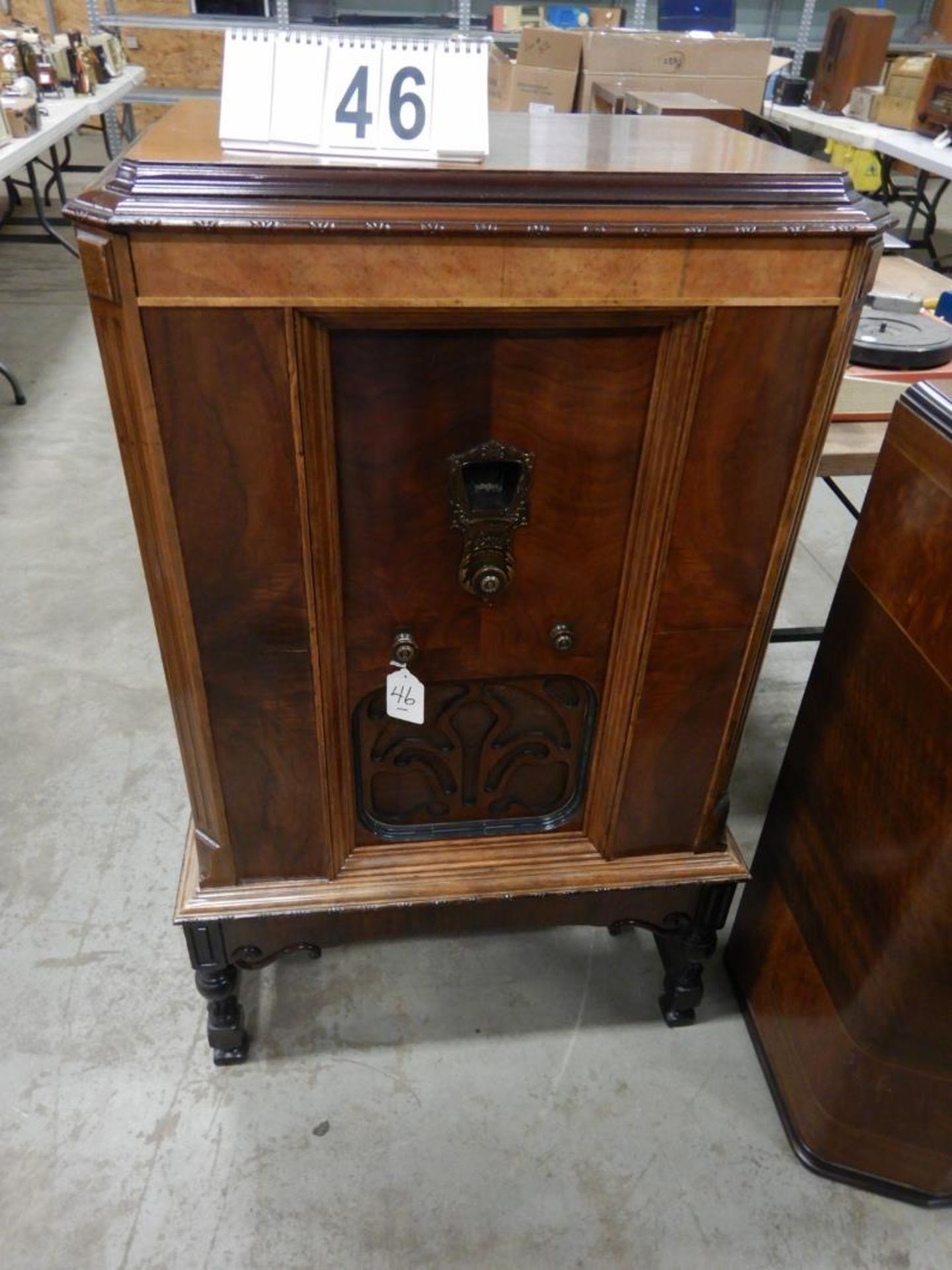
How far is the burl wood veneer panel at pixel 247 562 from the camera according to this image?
732 millimetres

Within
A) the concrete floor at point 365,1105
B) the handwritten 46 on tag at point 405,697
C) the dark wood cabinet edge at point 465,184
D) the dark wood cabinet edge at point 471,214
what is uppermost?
the dark wood cabinet edge at point 465,184

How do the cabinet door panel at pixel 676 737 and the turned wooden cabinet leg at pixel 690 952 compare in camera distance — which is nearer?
the cabinet door panel at pixel 676 737

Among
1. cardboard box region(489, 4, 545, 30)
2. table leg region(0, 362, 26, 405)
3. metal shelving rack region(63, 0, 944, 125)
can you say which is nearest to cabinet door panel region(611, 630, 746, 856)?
table leg region(0, 362, 26, 405)

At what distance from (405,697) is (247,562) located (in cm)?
23

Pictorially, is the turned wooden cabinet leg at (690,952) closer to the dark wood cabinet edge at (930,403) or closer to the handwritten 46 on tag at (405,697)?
the handwritten 46 on tag at (405,697)

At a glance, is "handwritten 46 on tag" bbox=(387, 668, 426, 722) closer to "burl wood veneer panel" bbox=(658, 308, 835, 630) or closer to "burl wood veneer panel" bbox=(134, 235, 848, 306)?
"burl wood veneer panel" bbox=(658, 308, 835, 630)

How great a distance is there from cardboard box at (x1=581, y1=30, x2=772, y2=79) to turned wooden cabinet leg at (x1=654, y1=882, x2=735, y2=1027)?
2.34 m

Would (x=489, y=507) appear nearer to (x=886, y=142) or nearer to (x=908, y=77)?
(x=886, y=142)

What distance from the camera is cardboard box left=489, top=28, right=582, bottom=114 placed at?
9.02ft

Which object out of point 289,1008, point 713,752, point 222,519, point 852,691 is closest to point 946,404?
point 852,691

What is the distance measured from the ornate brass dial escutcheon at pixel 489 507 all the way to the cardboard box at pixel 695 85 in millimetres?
1965

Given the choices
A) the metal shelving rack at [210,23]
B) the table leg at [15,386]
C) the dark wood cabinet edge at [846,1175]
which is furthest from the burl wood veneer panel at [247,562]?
the metal shelving rack at [210,23]

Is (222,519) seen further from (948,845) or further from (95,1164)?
(95,1164)

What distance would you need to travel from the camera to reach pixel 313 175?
69 centimetres
